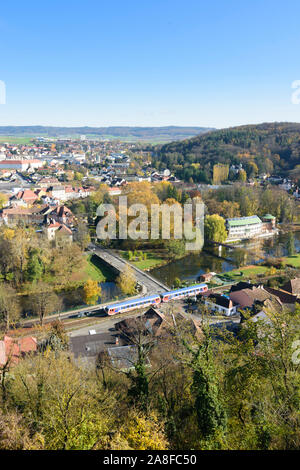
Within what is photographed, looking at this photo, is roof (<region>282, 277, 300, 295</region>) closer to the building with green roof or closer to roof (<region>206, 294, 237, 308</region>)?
roof (<region>206, 294, 237, 308</region>)

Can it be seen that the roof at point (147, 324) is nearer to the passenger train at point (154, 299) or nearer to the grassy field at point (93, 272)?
the passenger train at point (154, 299)

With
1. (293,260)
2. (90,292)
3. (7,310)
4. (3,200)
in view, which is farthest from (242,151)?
(7,310)

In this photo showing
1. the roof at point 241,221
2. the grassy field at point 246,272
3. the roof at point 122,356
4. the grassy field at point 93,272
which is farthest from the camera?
the roof at point 241,221

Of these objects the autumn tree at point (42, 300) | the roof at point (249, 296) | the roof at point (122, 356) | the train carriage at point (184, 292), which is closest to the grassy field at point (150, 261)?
the train carriage at point (184, 292)

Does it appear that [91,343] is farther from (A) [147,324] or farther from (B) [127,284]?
(B) [127,284]

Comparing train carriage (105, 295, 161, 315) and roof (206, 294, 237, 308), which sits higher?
roof (206, 294, 237, 308)

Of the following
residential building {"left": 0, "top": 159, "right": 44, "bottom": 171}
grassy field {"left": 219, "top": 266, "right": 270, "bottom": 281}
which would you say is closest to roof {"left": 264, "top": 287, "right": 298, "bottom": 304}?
grassy field {"left": 219, "top": 266, "right": 270, "bottom": 281}
